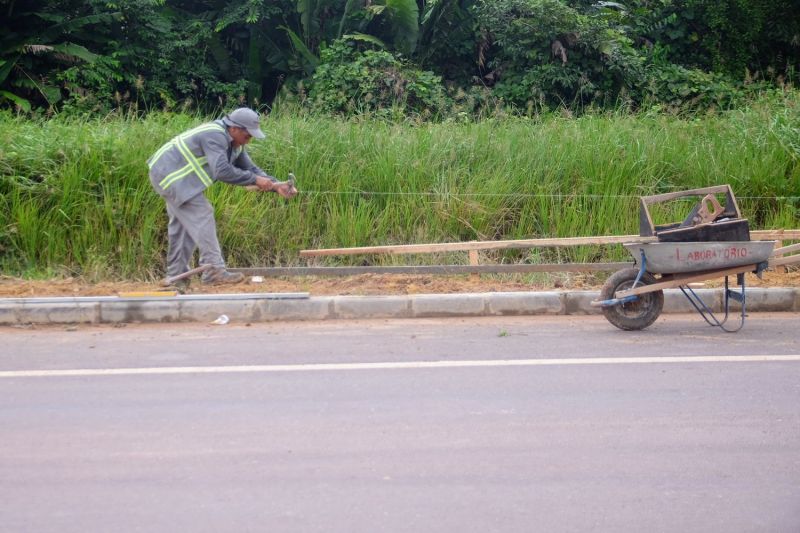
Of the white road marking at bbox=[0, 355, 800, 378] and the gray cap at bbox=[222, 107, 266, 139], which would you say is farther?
the gray cap at bbox=[222, 107, 266, 139]

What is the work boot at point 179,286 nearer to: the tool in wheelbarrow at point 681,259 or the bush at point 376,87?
the tool in wheelbarrow at point 681,259

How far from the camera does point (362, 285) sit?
9.72 m

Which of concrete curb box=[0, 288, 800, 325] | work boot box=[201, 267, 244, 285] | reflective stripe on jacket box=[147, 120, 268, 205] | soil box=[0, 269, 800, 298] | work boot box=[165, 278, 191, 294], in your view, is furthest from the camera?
soil box=[0, 269, 800, 298]

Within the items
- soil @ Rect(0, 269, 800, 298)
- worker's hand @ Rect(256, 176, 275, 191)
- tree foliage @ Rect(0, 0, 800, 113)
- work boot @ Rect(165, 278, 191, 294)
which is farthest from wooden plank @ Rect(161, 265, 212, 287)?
tree foliage @ Rect(0, 0, 800, 113)

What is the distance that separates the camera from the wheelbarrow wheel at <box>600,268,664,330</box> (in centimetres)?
777

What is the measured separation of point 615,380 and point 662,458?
1.48m

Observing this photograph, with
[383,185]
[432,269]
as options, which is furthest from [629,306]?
[383,185]

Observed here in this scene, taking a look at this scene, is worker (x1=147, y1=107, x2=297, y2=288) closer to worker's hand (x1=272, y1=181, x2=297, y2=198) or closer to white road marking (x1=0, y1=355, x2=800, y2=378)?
worker's hand (x1=272, y1=181, x2=297, y2=198)

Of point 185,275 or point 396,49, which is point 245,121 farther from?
point 396,49

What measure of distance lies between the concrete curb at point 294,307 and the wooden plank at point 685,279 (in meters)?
1.22

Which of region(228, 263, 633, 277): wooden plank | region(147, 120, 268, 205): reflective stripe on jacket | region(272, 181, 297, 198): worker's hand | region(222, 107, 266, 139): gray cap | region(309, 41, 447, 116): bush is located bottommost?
region(228, 263, 633, 277): wooden plank

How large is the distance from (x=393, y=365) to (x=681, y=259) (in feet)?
8.41

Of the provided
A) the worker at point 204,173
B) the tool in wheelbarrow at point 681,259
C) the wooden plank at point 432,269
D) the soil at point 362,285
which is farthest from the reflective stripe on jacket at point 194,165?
the tool in wheelbarrow at point 681,259

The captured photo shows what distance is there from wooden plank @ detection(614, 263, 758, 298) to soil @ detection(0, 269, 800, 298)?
195cm
